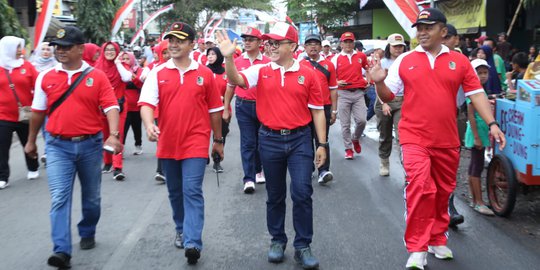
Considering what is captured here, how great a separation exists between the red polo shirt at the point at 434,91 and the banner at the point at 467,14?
38.5 ft

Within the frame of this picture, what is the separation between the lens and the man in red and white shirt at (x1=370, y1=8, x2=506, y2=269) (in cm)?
465

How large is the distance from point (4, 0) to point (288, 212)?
11.2 meters

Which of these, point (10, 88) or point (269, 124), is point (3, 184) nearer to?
point (10, 88)

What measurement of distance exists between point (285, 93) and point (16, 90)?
486 centimetres

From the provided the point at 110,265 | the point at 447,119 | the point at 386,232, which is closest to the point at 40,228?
the point at 110,265

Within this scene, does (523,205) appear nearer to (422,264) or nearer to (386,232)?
(386,232)

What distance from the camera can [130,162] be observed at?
9.98 m

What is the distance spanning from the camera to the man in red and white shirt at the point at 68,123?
16.0 ft

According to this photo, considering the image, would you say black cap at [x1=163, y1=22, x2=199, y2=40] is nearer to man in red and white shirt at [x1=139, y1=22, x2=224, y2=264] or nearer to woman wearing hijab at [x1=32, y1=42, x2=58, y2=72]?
man in red and white shirt at [x1=139, y1=22, x2=224, y2=264]

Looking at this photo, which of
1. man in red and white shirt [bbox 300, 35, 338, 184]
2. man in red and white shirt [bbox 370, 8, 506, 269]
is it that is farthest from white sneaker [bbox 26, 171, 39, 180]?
man in red and white shirt [bbox 370, 8, 506, 269]

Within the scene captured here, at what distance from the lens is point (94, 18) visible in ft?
70.5

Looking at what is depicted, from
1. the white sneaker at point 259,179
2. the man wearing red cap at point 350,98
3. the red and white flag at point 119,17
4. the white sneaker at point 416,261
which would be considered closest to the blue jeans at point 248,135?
the white sneaker at point 259,179

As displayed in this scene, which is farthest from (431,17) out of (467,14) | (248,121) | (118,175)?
(467,14)

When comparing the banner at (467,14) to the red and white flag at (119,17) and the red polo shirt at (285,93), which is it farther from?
the red polo shirt at (285,93)
